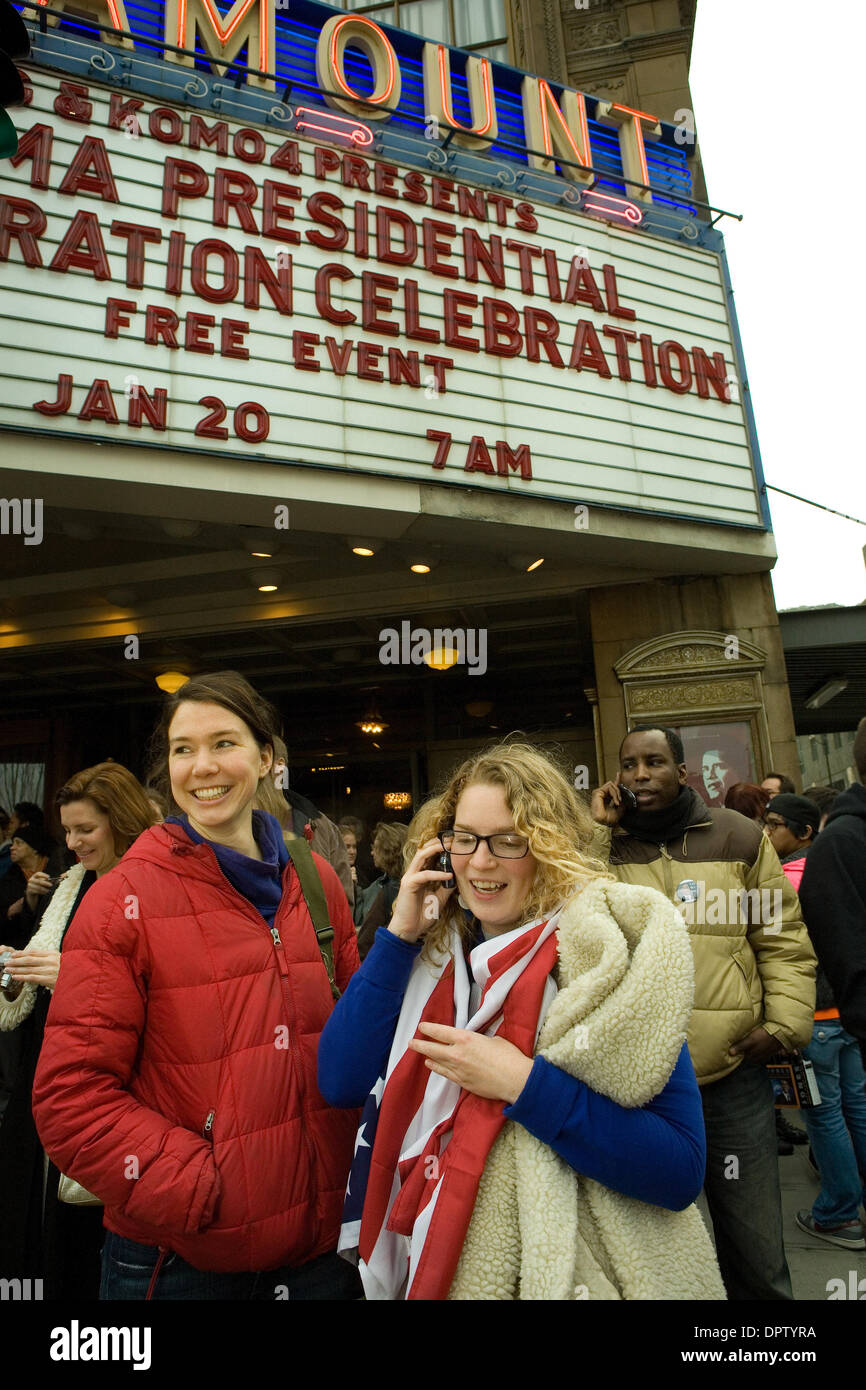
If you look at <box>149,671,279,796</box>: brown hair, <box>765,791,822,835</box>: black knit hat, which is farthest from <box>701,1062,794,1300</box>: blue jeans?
<box>765,791,822,835</box>: black knit hat

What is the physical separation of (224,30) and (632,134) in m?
4.81

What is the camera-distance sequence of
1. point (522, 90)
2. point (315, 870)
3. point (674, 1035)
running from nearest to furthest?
1. point (674, 1035)
2. point (315, 870)
3. point (522, 90)

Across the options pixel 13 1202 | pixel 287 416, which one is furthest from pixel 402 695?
pixel 13 1202

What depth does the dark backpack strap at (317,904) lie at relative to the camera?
215 centimetres

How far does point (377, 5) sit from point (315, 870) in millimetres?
15699

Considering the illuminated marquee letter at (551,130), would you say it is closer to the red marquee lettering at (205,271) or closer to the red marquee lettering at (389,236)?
the red marquee lettering at (389,236)

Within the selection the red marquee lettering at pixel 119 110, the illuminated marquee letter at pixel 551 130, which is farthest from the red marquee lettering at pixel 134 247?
the illuminated marquee letter at pixel 551 130

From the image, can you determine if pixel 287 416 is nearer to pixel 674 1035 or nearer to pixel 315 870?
pixel 315 870

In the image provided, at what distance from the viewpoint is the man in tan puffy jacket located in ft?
9.05

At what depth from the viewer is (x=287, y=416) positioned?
268 inches

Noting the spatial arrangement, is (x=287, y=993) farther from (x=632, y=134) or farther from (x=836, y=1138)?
(x=632, y=134)

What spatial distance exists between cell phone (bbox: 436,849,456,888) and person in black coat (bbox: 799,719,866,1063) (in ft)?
5.65

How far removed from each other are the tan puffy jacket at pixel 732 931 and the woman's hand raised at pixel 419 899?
1143mm

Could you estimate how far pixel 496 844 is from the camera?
1769mm
